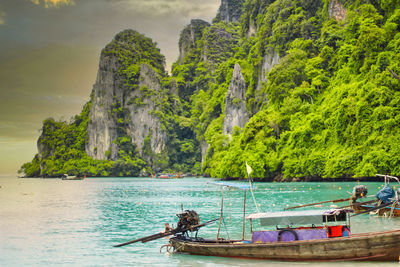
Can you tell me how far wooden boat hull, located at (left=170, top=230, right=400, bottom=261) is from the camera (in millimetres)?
12453

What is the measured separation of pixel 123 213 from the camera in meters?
29.9

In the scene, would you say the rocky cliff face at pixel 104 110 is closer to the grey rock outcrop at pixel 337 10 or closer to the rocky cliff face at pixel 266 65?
the rocky cliff face at pixel 266 65

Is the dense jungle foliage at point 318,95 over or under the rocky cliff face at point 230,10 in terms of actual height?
under

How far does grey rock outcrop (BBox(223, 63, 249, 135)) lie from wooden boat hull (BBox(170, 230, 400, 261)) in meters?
81.1

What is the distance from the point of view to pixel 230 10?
16662 cm

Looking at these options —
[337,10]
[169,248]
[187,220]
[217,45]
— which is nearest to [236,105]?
[337,10]

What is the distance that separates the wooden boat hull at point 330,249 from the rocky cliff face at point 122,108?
12408 cm

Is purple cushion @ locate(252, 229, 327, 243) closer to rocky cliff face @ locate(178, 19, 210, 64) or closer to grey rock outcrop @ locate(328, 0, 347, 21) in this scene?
grey rock outcrop @ locate(328, 0, 347, 21)

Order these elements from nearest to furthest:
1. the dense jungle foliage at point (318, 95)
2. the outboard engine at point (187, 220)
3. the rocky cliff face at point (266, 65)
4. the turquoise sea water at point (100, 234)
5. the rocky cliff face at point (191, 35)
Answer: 1. the turquoise sea water at point (100, 234)
2. the outboard engine at point (187, 220)
3. the dense jungle foliage at point (318, 95)
4. the rocky cliff face at point (266, 65)
5. the rocky cliff face at point (191, 35)

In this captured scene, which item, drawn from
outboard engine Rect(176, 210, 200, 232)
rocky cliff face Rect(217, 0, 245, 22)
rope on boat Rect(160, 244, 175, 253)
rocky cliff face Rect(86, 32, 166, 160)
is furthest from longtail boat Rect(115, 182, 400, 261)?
rocky cliff face Rect(217, 0, 245, 22)

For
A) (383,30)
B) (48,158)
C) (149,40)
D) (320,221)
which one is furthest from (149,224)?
(149,40)

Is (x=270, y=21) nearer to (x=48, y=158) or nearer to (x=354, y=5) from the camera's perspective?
(x=354, y=5)

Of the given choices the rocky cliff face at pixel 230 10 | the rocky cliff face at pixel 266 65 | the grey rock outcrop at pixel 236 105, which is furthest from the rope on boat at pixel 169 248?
the rocky cliff face at pixel 230 10

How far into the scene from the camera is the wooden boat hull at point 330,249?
12453mm
